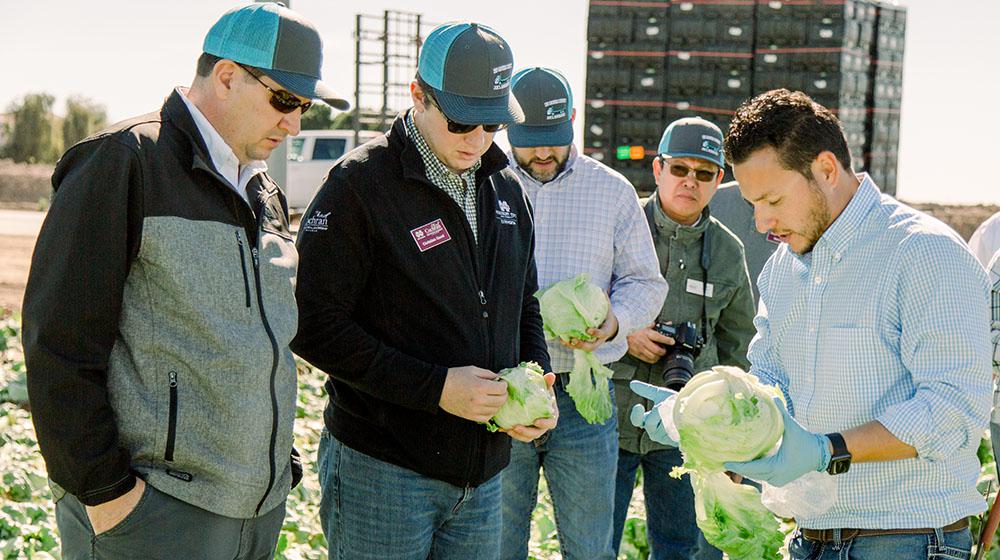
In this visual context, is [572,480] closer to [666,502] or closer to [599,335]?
[599,335]

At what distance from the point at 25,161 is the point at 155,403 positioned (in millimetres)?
41660

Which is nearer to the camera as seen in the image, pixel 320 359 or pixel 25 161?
pixel 320 359

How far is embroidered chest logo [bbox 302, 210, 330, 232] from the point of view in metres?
3.02

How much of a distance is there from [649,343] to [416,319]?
1.73 metres

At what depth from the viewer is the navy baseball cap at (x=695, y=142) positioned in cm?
464

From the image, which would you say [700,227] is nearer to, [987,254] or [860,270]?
[987,254]

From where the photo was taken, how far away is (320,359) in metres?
3.00

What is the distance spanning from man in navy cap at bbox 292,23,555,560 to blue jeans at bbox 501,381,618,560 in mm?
838

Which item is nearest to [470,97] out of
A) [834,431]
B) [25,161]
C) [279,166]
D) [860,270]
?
[860,270]

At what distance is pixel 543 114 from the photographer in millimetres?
4164

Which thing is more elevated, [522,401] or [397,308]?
[397,308]

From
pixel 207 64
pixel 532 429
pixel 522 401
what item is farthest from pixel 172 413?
pixel 532 429

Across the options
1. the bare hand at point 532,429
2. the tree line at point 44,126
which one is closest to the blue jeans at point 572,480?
the bare hand at point 532,429

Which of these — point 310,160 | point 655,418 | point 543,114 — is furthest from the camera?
point 310,160
